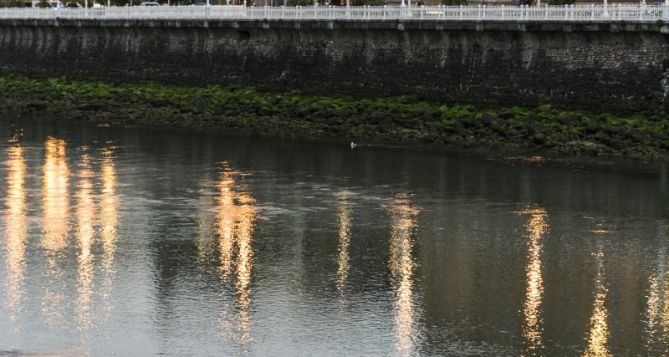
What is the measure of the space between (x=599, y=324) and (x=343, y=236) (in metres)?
9.40

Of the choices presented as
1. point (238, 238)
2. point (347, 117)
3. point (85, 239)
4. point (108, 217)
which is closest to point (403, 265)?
point (238, 238)

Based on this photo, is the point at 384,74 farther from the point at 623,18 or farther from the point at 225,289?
the point at 225,289

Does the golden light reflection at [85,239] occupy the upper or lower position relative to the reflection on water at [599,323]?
upper

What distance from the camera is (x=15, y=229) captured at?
31.5m

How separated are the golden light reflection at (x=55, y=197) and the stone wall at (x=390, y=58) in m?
13.1

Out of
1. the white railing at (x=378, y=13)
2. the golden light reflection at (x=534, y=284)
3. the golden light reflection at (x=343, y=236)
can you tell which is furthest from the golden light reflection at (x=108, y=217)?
the white railing at (x=378, y=13)

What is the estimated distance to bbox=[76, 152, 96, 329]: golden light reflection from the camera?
23.7 m

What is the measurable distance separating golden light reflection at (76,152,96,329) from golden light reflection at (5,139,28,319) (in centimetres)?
120

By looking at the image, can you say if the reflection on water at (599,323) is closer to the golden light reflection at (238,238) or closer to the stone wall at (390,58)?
the golden light reflection at (238,238)

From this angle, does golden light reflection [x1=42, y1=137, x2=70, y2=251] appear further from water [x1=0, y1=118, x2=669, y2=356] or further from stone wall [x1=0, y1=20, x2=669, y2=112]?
stone wall [x1=0, y1=20, x2=669, y2=112]

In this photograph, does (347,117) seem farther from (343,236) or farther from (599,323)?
(599,323)

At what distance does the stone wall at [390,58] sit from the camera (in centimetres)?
4697

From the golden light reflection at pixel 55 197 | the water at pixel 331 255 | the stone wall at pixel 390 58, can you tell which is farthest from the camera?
the stone wall at pixel 390 58

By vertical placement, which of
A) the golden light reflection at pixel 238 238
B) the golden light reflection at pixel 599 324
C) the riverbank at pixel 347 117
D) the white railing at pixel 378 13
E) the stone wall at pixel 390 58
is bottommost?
the golden light reflection at pixel 599 324
